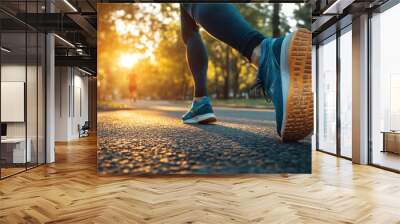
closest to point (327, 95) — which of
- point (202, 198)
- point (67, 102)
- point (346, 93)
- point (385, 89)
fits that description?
point (346, 93)

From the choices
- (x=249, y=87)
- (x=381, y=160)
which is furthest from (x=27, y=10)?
(x=381, y=160)

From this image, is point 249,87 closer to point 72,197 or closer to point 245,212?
point 245,212

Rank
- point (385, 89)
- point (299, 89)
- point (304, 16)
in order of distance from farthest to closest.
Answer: point (385, 89) < point (304, 16) < point (299, 89)

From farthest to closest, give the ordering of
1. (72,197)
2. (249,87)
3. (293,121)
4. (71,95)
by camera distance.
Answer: (71,95), (249,87), (293,121), (72,197)

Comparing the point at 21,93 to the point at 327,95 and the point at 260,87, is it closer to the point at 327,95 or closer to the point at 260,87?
the point at 260,87

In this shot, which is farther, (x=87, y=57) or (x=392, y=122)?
(x=87, y=57)

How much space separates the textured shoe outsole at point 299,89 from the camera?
5.64 m

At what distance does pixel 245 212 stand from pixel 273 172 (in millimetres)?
1971

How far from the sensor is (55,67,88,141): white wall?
1279 cm

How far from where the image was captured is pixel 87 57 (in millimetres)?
11047

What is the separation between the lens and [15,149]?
6328mm

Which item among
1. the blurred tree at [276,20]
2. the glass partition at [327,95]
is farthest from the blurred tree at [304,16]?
the glass partition at [327,95]

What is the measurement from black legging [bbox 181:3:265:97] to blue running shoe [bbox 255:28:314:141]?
301 mm

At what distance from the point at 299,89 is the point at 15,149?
4667mm
